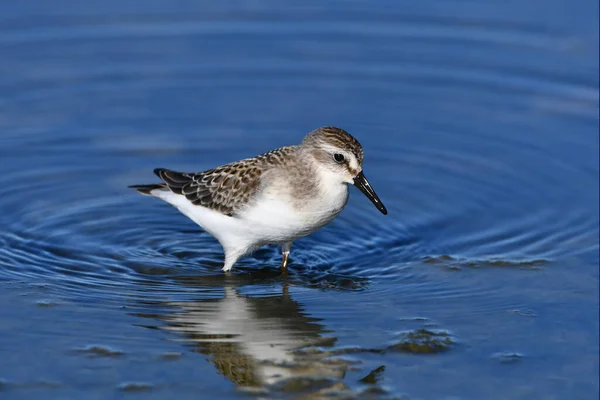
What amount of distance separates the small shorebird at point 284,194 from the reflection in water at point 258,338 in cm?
59

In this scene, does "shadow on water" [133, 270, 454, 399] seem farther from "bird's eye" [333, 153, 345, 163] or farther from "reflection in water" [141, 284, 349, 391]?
"bird's eye" [333, 153, 345, 163]

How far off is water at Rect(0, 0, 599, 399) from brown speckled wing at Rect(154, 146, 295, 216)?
638 millimetres

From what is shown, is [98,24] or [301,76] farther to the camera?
[98,24]

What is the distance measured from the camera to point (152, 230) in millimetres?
11258

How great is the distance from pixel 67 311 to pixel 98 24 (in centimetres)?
753

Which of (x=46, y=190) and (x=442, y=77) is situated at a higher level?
(x=442, y=77)

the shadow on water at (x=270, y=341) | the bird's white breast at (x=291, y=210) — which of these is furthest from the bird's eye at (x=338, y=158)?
the shadow on water at (x=270, y=341)

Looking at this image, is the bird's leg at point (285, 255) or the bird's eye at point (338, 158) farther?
the bird's leg at point (285, 255)

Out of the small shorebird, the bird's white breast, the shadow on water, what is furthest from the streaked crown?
the shadow on water

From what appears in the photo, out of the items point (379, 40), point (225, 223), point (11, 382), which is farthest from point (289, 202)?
point (379, 40)

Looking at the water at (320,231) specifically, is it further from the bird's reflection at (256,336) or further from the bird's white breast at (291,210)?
the bird's white breast at (291,210)

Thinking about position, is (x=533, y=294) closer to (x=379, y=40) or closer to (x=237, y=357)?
(x=237, y=357)

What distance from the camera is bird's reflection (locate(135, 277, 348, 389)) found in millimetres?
8055

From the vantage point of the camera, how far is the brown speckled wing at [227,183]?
10094mm
